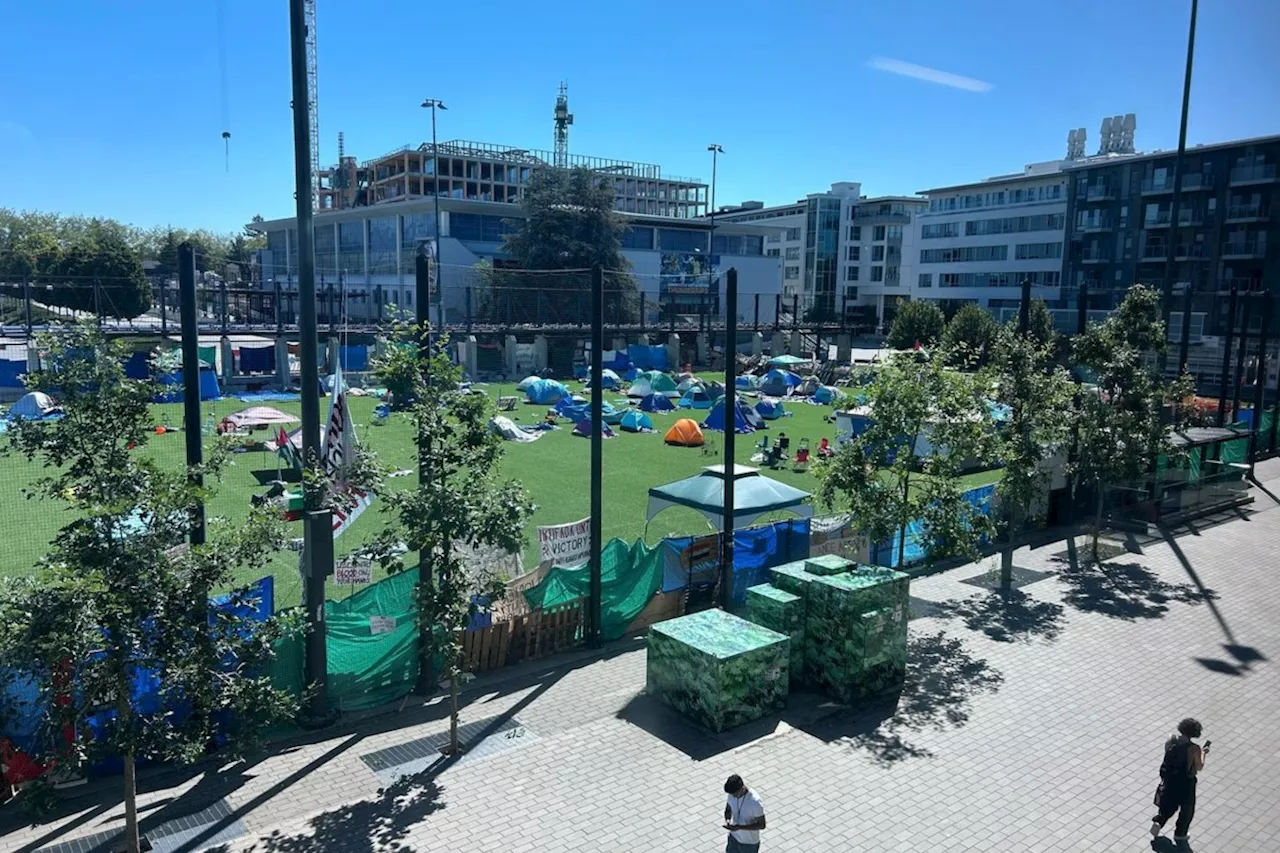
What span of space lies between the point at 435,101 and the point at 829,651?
2104 inches

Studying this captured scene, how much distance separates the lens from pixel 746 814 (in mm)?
7297

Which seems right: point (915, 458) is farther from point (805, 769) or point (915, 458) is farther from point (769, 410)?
point (769, 410)

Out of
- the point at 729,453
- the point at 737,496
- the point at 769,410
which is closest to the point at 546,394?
the point at 769,410

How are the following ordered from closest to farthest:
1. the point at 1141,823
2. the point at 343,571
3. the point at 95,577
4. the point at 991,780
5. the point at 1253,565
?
the point at 95,577
the point at 1141,823
the point at 991,780
the point at 343,571
the point at 1253,565

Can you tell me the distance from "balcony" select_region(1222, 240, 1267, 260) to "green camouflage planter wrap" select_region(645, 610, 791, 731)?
220 feet

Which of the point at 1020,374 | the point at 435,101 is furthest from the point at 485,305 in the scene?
the point at 1020,374

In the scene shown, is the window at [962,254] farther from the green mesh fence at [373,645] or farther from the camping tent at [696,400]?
the green mesh fence at [373,645]

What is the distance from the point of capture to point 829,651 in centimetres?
1156

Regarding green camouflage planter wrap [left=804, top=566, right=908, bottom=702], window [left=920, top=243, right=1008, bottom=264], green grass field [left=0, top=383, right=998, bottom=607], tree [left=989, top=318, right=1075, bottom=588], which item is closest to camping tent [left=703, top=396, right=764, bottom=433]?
green grass field [left=0, top=383, right=998, bottom=607]

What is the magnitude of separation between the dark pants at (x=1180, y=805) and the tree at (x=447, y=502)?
267 inches

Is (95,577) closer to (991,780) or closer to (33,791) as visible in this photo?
(33,791)

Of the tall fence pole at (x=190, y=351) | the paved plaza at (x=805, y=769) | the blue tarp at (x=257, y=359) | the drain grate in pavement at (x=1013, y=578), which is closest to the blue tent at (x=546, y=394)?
the blue tarp at (x=257, y=359)

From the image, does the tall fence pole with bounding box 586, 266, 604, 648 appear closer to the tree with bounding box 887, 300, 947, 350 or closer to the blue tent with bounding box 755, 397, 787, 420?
the blue tent with bounding box 755, 397, 787, 420

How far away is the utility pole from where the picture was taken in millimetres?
9688
